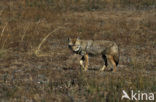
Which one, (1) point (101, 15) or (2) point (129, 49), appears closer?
(2) point (129, 49)

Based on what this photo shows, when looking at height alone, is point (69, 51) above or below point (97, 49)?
below

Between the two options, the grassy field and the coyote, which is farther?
the coyote

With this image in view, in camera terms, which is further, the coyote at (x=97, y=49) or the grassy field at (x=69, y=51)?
the coyote at (x=97, y=49)

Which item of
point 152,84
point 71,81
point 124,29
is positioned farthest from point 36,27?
point 152,84

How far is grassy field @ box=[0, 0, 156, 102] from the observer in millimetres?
7719

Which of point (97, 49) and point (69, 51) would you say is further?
point (69, 51)

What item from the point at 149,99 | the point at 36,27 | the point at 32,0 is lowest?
the point at 149,99

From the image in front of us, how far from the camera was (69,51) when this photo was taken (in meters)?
13.2

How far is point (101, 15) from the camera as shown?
20578 mm

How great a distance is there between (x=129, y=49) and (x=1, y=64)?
4.86 m

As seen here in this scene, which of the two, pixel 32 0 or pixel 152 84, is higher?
pixel 32 0

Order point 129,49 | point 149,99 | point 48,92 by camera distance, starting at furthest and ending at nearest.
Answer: point 129,49
point 48,92
point 149,99

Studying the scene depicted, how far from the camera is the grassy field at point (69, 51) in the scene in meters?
7.72

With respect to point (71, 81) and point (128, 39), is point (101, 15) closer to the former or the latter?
point (128, 39)
